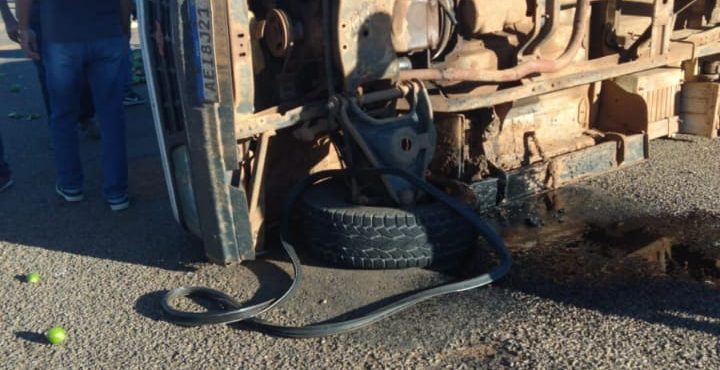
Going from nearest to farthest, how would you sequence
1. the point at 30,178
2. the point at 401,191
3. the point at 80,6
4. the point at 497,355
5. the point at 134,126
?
the point at 497,355 → the point at 401,191 → the point at 80,6 → the point at 30,178 → the point at 134,126

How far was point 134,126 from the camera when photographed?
886cm

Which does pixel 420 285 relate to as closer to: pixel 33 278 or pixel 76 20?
pixel 33 278

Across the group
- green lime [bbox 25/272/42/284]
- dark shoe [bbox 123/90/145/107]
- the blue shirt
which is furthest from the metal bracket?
dark shoe [bbox 123/90/145/107]

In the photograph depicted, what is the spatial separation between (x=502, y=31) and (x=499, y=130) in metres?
0.69

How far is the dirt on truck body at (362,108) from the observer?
4469 mm

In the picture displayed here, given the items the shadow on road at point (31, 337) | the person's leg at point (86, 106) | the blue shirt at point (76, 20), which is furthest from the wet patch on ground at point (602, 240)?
the person's leg at point (86, 106)

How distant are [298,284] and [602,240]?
2.03m

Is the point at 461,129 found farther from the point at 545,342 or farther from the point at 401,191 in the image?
the point at 545,342

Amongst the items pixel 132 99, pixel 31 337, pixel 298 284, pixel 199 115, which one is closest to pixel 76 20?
pixel 199 115

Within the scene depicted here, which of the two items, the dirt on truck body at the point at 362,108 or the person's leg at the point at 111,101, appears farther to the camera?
the person's leg at the point at 111,101

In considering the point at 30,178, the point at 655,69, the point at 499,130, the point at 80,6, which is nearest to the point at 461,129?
the point at 499,130

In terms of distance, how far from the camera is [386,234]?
183 inches

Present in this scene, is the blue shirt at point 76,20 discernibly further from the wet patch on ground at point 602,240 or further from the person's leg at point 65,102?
the wet patch on ground at point 602,240

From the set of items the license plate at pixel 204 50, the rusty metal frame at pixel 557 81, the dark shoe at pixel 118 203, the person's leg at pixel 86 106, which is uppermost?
the license plate at pixel 204 50
